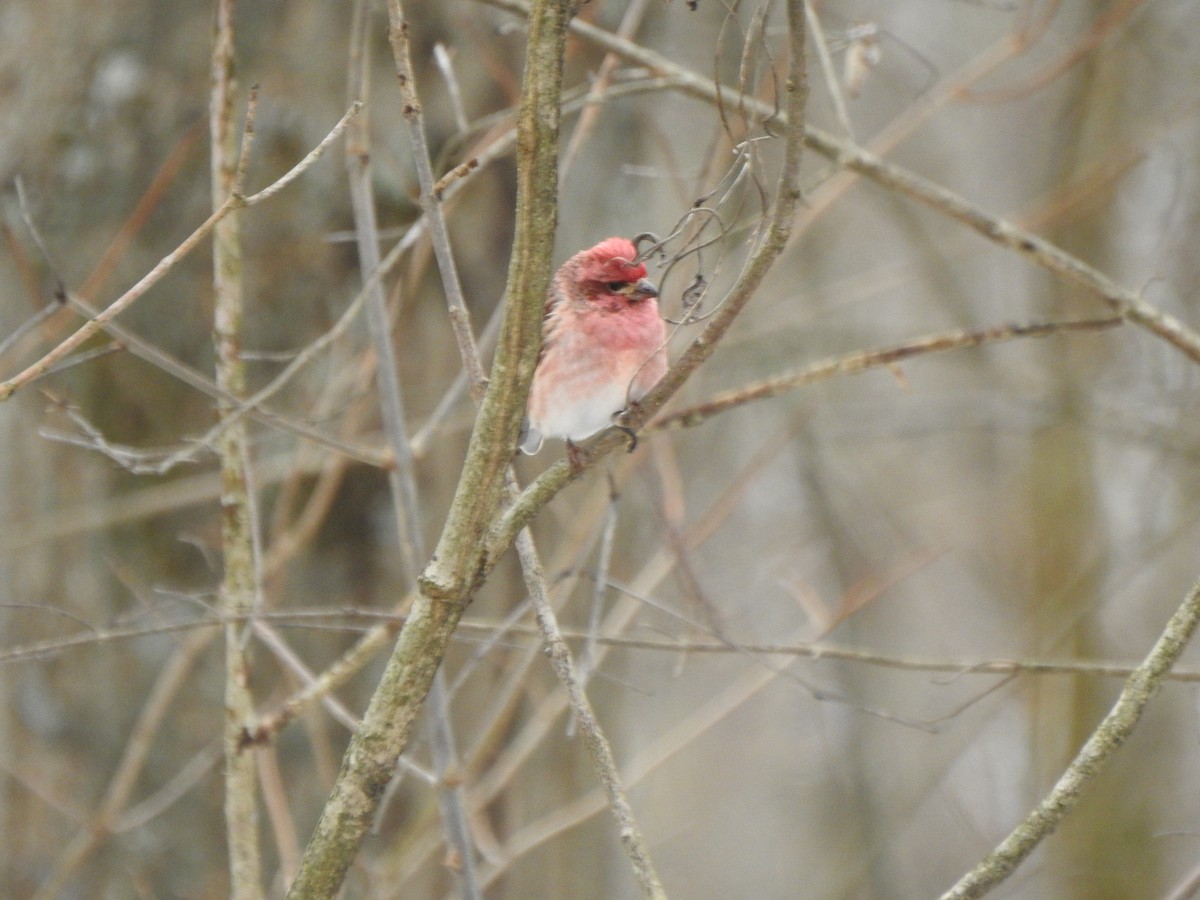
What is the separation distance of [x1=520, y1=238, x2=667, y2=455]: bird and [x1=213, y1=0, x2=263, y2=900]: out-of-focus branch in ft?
2.76

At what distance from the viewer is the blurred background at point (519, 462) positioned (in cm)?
348

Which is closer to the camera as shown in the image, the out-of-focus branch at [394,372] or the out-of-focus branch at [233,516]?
the out-of-focus branch at [394,372]

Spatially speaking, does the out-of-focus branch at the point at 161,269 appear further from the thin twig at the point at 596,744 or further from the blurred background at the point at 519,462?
the thin twig at the point at 596,744

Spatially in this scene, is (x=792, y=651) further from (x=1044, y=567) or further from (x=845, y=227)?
(x=845, y=227)

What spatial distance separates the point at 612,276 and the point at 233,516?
1211 mm

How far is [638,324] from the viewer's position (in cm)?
340

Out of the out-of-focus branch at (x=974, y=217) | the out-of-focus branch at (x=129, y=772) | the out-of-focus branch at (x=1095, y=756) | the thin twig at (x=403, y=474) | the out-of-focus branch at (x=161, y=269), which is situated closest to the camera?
the out-of-focus branch at (x=161, y=269)

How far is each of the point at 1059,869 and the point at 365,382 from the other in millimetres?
4670

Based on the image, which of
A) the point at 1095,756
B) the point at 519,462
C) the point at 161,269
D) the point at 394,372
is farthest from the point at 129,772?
the point at 1095,756

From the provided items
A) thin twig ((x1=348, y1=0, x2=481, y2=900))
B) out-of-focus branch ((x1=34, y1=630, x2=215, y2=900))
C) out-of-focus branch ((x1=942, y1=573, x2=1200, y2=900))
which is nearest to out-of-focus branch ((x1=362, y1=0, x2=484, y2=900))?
thin twig ((x1=348, y1=0, x2=481, y2=900))

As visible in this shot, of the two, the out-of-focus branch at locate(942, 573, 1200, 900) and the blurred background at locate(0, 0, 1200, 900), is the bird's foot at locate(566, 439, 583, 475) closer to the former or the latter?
the blurred background at locate(0, 0, 1200, 900)

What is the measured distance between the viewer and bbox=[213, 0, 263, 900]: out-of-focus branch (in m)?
2.57

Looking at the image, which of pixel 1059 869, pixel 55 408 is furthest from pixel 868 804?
pixel 55 408

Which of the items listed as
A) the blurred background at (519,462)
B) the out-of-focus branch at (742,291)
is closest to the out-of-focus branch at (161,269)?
the blurred background at (519,462)
